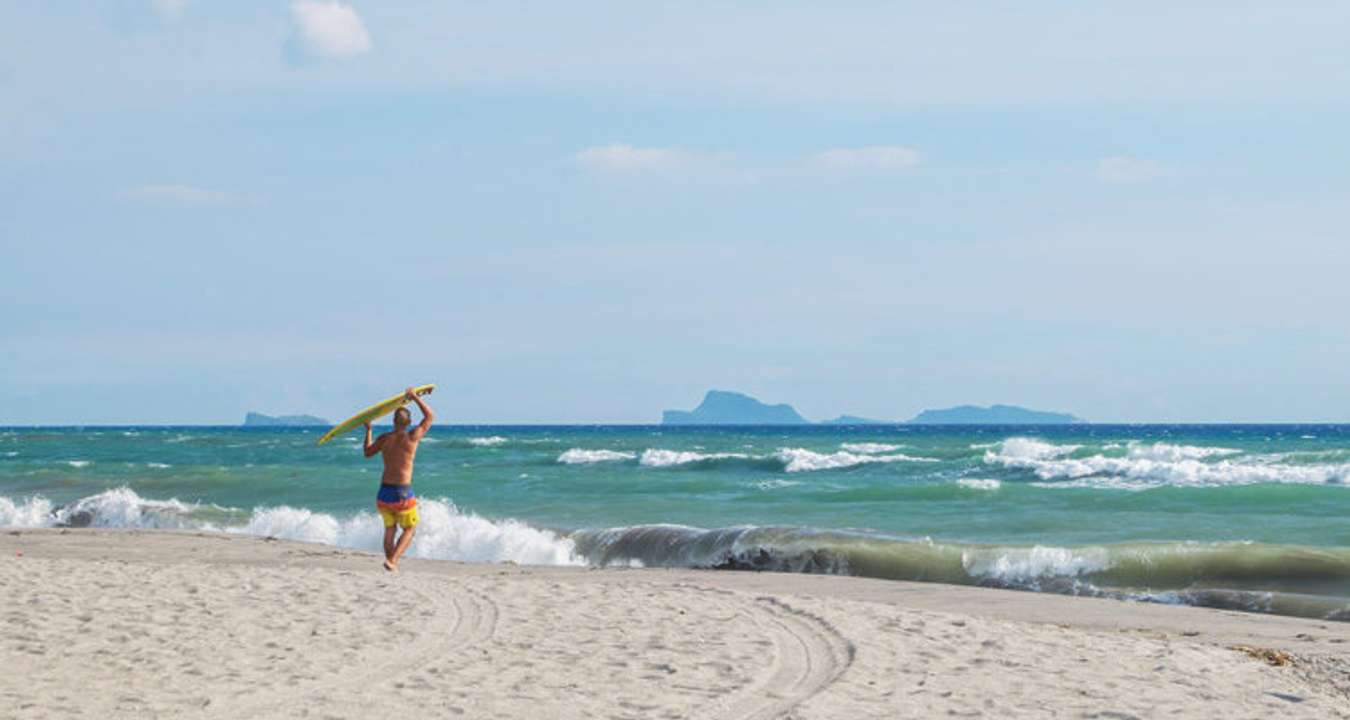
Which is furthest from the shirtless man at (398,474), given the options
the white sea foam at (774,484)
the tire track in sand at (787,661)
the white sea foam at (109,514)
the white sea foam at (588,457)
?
the white sea foam at (588,457)

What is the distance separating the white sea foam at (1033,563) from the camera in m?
15.5

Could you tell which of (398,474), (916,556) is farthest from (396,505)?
(916,556)

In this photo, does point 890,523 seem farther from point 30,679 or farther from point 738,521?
point 30,679

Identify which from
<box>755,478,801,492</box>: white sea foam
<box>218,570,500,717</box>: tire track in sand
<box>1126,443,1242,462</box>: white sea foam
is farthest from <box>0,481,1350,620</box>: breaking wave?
<box>1126,443,1242,462</box>: white sea foam

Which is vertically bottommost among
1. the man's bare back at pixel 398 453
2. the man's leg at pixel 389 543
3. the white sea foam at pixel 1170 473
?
the man's leg at pixel 389 543

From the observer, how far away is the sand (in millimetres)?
6777

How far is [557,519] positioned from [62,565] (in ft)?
38.9

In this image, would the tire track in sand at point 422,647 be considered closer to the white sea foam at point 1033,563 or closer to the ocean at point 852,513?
the white sea foam at point 1033,563

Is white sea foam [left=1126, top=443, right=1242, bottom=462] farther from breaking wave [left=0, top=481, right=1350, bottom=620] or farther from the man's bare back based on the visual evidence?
the man's bare back

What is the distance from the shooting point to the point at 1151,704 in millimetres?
6984

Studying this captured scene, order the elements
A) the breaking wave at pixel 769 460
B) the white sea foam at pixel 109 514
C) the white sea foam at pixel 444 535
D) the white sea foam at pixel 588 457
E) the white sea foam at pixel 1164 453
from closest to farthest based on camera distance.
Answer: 1. the white sea foam at pixel 444 535
2. the white sea foam at pixel 109 514
3. the white sea foam at pixel 1164 453
4. the breaking wave at pixel 769 460
5. the white sea foam at pixel 588 457

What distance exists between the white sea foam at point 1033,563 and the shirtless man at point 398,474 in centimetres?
681

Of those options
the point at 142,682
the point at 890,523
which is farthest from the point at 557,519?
the point at 142,682

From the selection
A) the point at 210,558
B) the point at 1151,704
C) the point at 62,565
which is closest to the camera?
the point at 1151,704
